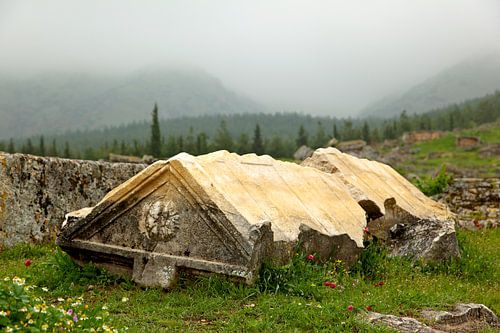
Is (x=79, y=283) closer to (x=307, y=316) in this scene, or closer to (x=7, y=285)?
(x=7, y=285)

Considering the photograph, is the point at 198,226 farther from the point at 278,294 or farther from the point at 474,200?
the point at 474,200

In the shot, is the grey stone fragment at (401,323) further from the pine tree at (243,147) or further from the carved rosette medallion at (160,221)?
the pine tree at (243,147)

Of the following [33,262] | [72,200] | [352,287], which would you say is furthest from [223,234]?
[72,200]

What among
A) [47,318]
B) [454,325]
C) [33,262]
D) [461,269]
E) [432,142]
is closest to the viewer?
[47,318]

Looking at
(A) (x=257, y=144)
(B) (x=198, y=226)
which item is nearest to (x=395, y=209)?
(B) (x=198, y=226)

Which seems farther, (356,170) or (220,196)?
(356,170)

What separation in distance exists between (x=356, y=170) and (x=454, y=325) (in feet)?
16.9

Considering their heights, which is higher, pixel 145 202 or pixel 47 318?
pixel 145 202

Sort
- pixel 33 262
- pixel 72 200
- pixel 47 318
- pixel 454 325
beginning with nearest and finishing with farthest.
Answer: pixel 47 318 < pixel 454 325 < pixel 33 262 < pixel 72 200

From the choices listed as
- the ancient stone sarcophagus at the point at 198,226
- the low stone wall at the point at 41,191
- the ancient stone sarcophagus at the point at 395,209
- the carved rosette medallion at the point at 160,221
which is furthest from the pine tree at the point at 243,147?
the carved rosette medallion at the point at 160,221

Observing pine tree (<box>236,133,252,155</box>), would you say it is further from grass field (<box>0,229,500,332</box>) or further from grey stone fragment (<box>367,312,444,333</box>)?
grey stone fragment (<box>367,312,444,333</box>)

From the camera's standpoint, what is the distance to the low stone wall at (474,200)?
1423 centimetres

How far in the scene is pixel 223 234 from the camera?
229 inches

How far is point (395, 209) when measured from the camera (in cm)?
942
